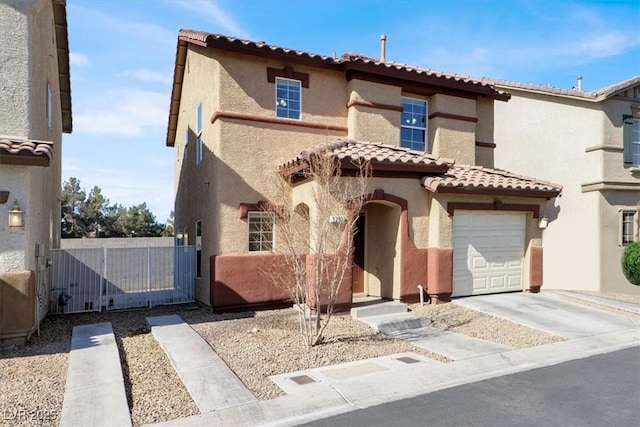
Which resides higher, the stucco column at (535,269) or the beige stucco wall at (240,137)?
the beige stucco wall at (240,137)

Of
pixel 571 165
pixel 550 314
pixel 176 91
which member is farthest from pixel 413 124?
pixel 176 91

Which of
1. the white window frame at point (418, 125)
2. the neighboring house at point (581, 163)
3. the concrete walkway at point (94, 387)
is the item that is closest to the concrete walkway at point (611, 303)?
the neighboring house at point (581, 163)

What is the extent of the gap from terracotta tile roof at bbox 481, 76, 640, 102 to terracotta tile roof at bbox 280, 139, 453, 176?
7591 millimetres

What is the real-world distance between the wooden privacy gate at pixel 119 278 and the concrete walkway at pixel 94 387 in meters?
3.76

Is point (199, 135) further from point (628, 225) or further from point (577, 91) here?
point (628, 225)

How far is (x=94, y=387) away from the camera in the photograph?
6.22 metres

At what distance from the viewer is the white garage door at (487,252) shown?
42.3 feet

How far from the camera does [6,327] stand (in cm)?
802

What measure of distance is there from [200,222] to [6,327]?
6685 mm

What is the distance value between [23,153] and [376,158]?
7.75 m

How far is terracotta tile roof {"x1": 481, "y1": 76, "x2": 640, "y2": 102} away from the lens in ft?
56.2

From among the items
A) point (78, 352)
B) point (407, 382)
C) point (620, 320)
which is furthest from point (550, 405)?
point (78, 352)

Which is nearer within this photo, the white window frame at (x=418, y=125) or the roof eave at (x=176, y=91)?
the white window frame at (x=418, y=125)

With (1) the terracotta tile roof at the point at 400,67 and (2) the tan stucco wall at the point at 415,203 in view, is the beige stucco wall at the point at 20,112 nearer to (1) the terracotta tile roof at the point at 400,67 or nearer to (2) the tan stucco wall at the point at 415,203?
(1) the terracotta tile roof at the point at 400,67
